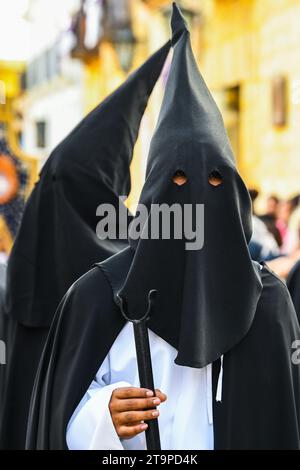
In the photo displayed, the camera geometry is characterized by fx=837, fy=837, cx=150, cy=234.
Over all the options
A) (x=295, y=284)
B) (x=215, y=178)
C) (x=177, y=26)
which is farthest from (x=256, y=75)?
(x=215, y=178)

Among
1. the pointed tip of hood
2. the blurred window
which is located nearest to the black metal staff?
the pointed tip of hood

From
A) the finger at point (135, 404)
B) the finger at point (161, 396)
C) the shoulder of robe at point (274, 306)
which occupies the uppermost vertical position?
the shoulder of robe at point (274, 306)

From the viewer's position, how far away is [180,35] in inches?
119

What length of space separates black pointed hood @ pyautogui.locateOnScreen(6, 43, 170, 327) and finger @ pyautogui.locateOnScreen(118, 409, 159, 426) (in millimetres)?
1545

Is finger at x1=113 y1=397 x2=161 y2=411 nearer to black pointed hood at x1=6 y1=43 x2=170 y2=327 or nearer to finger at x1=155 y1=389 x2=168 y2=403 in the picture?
finger at x1=155 y1=389 x2=168 y2=403

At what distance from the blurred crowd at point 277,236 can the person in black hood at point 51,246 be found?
1.22m

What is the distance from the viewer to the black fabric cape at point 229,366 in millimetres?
2535

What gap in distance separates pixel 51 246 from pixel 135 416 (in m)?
1.76

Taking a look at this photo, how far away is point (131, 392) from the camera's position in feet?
7.86

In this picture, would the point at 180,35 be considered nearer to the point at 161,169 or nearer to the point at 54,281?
the point at 161,169

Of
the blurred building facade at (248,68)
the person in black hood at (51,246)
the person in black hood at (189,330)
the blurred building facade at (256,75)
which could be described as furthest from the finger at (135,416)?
the blurred building facade at (256,75)

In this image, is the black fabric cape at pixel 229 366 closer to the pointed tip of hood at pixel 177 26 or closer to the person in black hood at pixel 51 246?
the pointed tip of hood at pixel 177 26
